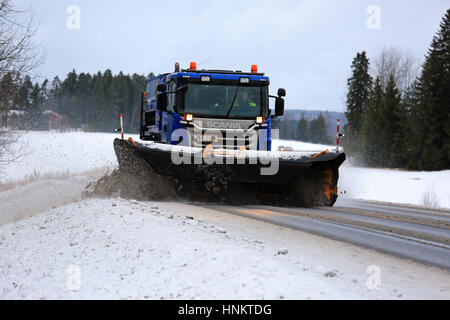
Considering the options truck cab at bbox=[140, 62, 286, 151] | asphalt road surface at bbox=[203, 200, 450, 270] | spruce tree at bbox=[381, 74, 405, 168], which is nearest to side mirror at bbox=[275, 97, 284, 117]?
truck cab at bbox=[140, 62, 286, 151]

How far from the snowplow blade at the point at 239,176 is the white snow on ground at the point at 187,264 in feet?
8.07

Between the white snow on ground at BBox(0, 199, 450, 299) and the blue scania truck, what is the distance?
2.51 meters

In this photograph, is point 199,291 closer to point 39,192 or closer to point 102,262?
point 102,262

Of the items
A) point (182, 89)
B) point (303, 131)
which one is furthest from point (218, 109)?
point (303, 131)

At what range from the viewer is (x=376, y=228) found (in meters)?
7.59

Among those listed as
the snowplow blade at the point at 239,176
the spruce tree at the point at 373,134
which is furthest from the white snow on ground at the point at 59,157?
the spruce tree at the point at 373,134

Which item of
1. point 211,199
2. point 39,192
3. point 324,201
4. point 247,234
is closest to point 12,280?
point 247,234

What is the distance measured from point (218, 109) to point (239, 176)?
222 centimetres

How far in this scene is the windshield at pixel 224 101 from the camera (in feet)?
36.2

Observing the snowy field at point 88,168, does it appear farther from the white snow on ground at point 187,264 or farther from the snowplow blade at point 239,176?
the white snow on ground at point 187,264

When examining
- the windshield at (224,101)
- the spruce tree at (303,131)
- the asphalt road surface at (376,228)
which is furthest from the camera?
the spruce tree at (303,131)

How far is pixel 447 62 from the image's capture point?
42938mm

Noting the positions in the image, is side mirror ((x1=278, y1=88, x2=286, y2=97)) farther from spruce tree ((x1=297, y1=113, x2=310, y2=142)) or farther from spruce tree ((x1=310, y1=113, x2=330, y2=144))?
spruce tree ((x1=297, y1=113, x2=310, y2=142))

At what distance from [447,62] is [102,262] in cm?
4384
